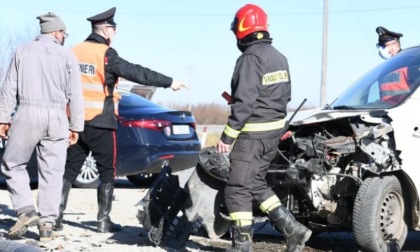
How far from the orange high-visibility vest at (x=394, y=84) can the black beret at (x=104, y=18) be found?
8.96ft

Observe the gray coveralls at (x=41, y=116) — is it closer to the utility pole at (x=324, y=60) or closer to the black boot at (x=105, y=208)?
the black boot at (x=105, y=208)

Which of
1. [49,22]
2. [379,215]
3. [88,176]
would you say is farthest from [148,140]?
[379,215]

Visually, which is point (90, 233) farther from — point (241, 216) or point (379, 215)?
point (379, 215)

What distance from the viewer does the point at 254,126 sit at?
5.97 m

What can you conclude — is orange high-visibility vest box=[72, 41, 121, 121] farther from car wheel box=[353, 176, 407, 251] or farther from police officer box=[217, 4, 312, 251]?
car wheel box=[353, 176, 407, 251]

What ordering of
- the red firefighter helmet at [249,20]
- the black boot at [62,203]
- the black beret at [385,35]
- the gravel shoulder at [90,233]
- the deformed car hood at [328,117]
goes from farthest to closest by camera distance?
the black beret at [385,35] → the black boot at [62,203] → the gravel shoulder at [90,233] → the deformed car hood at [328,117] → the red firefighter helmet at [249,20]

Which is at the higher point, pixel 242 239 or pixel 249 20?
pixel 249 20

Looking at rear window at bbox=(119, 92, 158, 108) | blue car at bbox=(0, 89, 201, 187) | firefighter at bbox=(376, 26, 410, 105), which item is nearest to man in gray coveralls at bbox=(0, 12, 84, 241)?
firefighter at bbox=(376, 26, 410, 105)

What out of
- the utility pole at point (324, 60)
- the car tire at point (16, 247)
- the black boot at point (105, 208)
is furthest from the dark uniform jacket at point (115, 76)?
the utility pole at point (324, 60)

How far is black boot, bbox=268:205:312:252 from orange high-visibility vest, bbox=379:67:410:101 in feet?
5.47

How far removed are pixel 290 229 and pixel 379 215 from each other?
0.78 m

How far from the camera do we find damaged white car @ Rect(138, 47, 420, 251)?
6297mm

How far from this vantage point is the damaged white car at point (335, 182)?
6.30 m

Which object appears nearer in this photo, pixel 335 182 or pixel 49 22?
pixel 335 182
